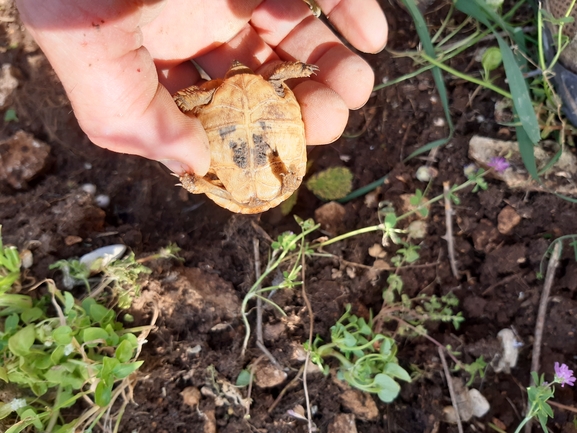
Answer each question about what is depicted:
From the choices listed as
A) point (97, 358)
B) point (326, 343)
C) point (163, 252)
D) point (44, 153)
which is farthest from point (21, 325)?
point (326, 343)

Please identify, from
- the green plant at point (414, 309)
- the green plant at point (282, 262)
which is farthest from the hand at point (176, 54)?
the green plant at point (414, 309)

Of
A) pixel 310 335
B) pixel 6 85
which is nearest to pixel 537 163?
pixel 310 335

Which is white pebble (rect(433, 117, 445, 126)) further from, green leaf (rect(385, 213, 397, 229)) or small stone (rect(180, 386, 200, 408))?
small stone (rect(180, 386, 200, 408))

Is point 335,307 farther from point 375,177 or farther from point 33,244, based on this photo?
point 33,244

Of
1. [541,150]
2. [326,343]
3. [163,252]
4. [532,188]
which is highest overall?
[541,150]

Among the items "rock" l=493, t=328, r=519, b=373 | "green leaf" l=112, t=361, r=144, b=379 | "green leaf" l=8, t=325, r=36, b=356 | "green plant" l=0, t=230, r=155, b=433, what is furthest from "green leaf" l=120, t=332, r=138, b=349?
"rock" l=493, t=328, r=519, b=373

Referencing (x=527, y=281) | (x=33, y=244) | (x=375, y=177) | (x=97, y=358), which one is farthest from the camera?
(x=375, y=177)
